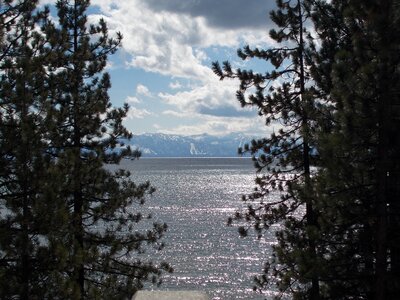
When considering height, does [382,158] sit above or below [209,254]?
above

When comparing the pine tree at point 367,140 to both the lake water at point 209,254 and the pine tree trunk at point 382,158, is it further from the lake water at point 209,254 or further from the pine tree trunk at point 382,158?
the lake water at point 209,254

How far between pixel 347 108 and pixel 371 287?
409cm

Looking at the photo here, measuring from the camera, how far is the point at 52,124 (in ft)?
31.5

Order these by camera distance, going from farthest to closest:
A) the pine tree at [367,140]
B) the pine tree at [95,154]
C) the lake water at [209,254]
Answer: the lake water at [209,254] < the pine tree at [95,154] < the pine tree at [367,140]

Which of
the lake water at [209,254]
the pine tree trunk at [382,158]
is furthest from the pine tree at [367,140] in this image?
the lake water at [209,254]

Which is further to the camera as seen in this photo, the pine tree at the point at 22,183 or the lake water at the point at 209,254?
the lake water at the point at 209,254

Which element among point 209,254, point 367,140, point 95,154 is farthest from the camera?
point 209,254

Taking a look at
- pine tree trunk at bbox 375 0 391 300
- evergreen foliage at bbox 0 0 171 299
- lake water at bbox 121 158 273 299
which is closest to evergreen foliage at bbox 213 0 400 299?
pine tree trunk at bbox 375 0 391 300

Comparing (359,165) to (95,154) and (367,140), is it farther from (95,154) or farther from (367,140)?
(95,154)

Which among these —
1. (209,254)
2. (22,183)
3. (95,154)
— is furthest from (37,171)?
(209,254)

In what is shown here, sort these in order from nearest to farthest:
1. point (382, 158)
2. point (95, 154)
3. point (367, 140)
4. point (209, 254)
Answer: point (382, 158)
point (367, 140)
point (95, 154)
point (209, 254)

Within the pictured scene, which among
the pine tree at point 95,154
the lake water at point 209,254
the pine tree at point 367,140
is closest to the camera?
the pine tree at point 367,140

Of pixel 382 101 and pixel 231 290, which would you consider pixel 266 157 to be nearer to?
pixel 382 101

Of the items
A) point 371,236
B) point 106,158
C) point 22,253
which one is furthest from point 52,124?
point 371,236
